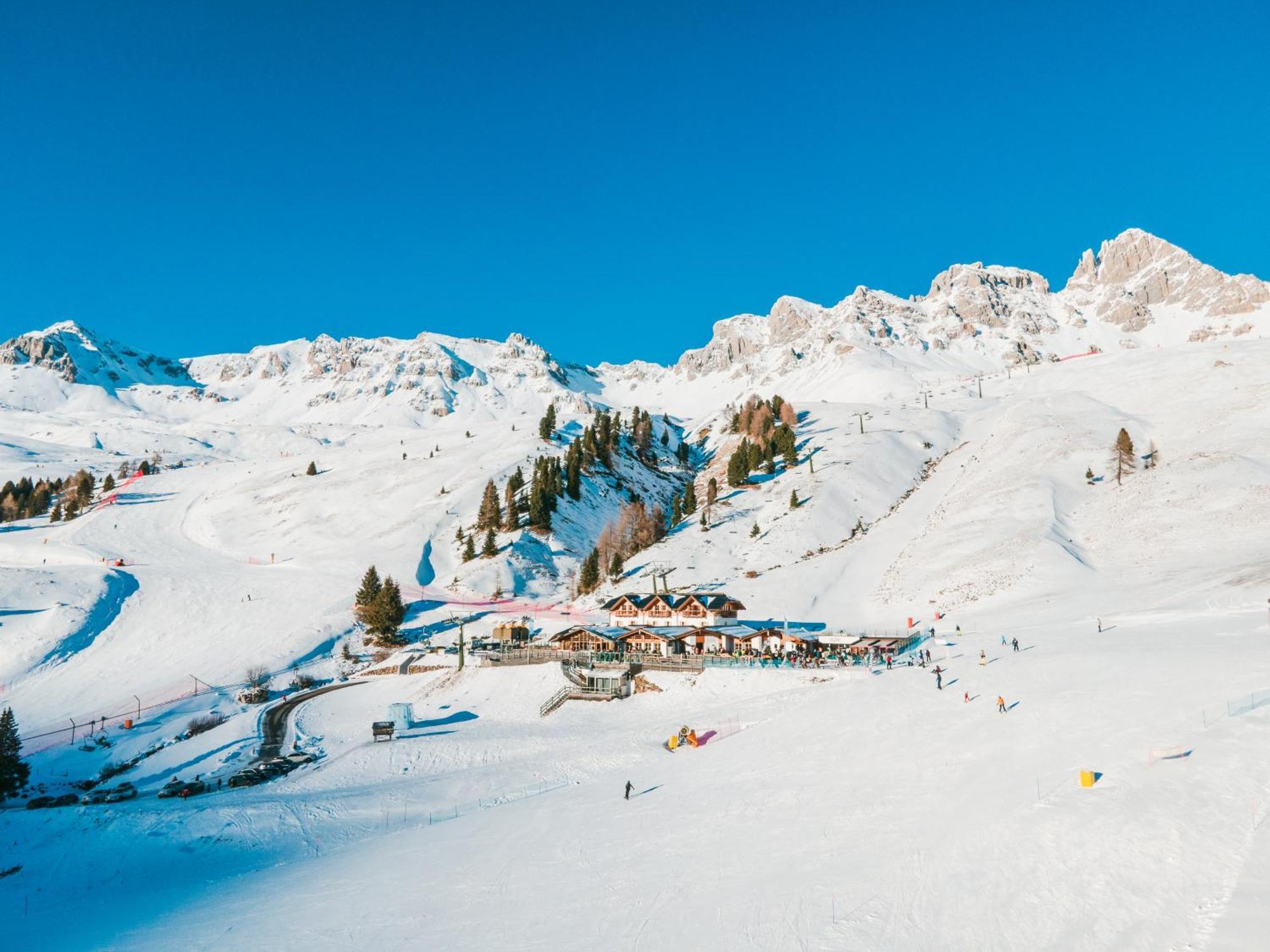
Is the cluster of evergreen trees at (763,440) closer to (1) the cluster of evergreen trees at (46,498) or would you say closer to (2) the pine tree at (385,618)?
(2) the pine tree at (385,618)

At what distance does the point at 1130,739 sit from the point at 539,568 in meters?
82.4

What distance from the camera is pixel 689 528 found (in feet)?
347

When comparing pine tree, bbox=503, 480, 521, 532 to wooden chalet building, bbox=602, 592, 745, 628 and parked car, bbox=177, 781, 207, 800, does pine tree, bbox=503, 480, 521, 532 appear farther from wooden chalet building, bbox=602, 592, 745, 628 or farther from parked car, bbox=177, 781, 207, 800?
parked car, bbox=177, 781, 207, 800

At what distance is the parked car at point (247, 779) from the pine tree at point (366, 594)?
4270 centimetres

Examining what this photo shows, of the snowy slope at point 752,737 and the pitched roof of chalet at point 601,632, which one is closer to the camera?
the snowy slope at point 752,737

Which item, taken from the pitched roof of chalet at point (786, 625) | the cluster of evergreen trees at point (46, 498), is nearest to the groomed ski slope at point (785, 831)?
the pitched roof of chalet at point (786, 625)

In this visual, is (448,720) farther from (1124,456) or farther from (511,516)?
(1124,456)

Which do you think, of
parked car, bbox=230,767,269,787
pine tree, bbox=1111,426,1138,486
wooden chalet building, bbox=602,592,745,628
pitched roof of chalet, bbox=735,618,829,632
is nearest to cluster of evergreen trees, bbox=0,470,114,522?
wooden chalet building, bbox=602,592,745,628

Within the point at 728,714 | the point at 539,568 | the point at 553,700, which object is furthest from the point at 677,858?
the point at 539,568

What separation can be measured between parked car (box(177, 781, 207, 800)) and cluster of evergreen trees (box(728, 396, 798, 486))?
296 ft

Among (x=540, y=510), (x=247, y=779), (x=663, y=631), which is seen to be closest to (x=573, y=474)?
(x=540, y=510)

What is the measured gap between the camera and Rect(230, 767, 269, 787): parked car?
41.7 m

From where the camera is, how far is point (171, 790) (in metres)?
41.1

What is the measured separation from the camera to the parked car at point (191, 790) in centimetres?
3981
